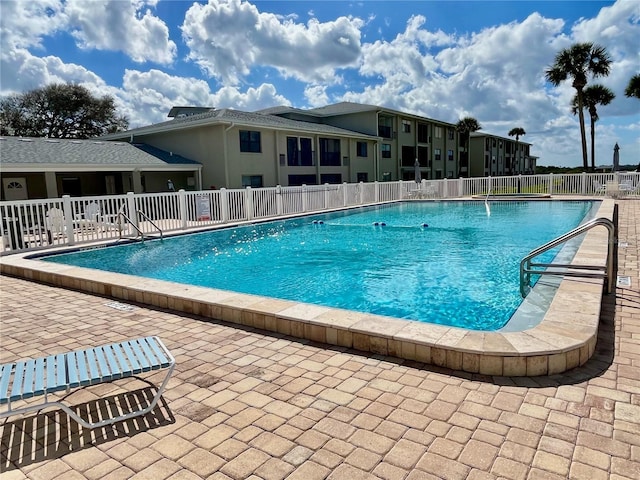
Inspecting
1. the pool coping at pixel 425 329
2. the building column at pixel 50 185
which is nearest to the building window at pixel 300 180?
the building column at pixel 50 185

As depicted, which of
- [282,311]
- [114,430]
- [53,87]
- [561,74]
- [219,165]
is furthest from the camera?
[53,87]

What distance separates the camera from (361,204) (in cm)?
2048

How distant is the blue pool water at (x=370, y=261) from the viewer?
6387mm

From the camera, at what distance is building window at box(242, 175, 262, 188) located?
74.6ft

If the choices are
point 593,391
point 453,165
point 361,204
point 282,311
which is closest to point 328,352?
point 282,311

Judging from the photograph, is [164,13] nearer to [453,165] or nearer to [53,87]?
Answer: [53,87]

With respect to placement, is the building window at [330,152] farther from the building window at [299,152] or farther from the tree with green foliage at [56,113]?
the tree with green foliage at [56,113]

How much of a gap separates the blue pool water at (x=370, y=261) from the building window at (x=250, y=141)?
845cm

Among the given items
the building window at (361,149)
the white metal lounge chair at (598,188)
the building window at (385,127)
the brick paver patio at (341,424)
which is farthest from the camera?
the building window at (385,127)

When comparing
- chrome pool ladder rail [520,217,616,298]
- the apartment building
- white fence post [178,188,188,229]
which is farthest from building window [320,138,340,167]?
the apartment building

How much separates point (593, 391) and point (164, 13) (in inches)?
784

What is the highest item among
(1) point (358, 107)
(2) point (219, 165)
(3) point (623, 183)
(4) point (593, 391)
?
(1) point (358, 107)

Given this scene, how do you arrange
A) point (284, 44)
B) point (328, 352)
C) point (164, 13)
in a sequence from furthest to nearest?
point (284, 44), point (164, 13), point (328, 352)

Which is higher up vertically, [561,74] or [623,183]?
[561,74]
